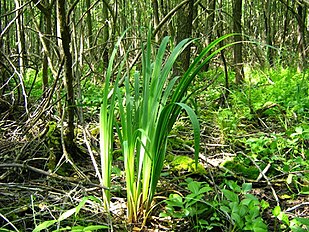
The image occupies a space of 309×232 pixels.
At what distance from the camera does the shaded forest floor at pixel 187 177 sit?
1325 mm

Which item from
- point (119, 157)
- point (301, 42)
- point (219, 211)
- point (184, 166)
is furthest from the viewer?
point (301, 42)

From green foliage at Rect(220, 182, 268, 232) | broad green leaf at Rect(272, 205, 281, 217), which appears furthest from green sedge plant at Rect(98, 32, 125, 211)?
broad green leaf at Rect(272, 205, 281, 217)

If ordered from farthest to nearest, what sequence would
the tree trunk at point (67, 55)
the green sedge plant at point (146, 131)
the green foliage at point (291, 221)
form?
1. the tree trunk at point (67, 55)
2. the green sedge plant at point (146, 131)
3. the green foliage at point (291, 221)

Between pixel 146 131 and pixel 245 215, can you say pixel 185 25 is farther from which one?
pixel 245 215

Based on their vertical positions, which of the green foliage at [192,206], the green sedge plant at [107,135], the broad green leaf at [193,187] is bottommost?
the green foliage at [192,206]

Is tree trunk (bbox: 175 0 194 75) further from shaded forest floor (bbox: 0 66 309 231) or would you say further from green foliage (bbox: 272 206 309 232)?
green foliage (bbox: 272 206 309 232)

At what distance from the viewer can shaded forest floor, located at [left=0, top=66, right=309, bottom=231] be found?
1325mm

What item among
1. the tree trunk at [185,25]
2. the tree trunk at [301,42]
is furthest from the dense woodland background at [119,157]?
the tree trunk at [185,25]

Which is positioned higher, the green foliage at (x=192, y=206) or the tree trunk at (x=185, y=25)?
the tree trunk at (x=185, y=25)

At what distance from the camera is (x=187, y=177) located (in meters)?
1.76

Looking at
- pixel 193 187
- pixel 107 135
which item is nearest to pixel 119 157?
pixel 107 135

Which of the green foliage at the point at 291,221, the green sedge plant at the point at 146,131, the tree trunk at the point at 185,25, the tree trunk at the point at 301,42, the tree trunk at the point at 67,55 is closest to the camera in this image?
the green foliage at the point at 291,221

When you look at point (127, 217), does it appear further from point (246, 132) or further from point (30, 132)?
point (246, 132)

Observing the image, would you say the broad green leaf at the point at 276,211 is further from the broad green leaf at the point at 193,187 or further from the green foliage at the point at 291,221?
the broad green leaf at the point at 193,187
